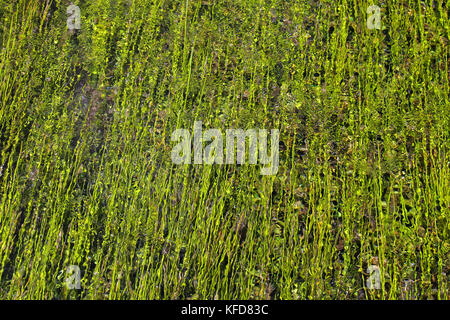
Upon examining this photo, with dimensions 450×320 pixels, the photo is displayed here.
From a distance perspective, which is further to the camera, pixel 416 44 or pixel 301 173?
pixel 416 44

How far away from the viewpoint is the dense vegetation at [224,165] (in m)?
1.74

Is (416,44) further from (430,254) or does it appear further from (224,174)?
(224,174)

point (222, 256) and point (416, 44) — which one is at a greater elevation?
point (416, 44)

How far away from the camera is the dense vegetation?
68.5 inches

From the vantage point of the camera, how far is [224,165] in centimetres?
188

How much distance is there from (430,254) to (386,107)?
2.35 feet

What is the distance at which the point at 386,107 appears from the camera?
6.44 feet
